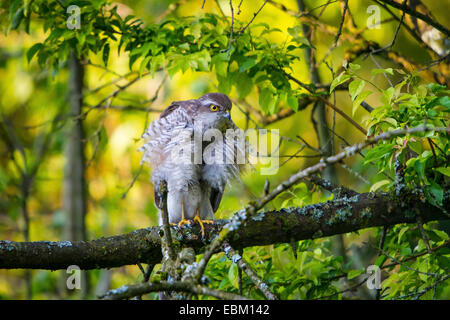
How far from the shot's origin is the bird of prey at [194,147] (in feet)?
13.6

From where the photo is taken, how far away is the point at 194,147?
4.19 metres

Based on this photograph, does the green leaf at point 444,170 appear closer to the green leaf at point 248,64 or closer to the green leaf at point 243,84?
the green leaf at point 248,64

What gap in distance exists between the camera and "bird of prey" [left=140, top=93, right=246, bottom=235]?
13.6ft

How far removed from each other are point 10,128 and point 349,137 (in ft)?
17.3

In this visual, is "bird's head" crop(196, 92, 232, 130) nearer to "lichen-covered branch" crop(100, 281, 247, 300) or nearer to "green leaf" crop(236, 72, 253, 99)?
"green leaf" crop(236, 72, 253, 99)

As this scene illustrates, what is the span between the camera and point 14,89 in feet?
26.8

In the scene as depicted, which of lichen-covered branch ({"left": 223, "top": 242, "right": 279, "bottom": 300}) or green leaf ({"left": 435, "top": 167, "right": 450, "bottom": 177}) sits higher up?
green leaf ({"left": 435, "top": 167, "right": 450, "bottom": 177})

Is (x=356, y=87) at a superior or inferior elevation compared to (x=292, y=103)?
inferior

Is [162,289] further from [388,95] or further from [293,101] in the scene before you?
[293,101]

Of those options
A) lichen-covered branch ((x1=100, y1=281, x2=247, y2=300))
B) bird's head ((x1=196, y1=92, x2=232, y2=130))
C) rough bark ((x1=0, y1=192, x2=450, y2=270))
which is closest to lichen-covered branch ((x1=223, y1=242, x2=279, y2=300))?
lichen-covered branch ((x1=100, y1=281, x2=247, y2=300))

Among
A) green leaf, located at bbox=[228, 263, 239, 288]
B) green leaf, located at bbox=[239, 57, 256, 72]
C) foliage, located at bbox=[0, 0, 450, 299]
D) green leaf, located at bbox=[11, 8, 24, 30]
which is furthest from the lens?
green leaf, located at bbox=[11, 8, 24, 30]

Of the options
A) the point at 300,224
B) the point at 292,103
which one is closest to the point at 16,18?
the point at 292,103

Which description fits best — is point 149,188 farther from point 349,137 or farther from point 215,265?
point 215,265

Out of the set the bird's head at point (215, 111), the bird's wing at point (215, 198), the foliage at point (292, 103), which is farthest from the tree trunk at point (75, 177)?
the bird's head at point (215, 111)
